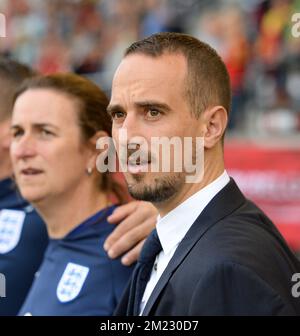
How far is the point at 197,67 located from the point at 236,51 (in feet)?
17.6

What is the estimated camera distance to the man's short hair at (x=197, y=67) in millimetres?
2061

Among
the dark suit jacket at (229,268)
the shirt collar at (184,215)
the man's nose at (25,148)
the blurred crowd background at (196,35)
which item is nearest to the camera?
the dark suit jacket at (229,268)

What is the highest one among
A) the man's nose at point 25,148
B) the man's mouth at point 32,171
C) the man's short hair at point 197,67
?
the man's short hair at point 197,67

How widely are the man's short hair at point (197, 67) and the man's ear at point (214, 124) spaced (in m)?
0.02

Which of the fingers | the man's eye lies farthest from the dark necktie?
the man's eye

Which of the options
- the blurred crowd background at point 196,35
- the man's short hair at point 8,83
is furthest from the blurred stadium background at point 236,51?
the man's short hair at point 8,83

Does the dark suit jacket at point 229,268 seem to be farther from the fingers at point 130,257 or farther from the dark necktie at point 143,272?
the fingers at point 130,257

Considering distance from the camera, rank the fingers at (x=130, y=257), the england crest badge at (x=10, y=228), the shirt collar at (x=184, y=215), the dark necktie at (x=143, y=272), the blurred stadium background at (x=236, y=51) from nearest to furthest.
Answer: the shirt collar at (x=184, y=215)
the dark necktie at (x=143, y=272)
the fingers at (x=130, y=257)
the england crest badge at (x=10, y=228)
the blurred stadium background at (x=236, y=51)

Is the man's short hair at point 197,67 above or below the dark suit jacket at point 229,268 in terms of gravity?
above

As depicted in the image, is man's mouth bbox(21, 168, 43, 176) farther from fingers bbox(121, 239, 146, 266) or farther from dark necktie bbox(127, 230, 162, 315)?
dark necktie bbox(127, 230, 162, 315)

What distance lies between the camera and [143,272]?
216cm

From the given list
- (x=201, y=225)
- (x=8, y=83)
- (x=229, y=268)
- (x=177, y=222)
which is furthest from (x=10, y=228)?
(x=229, y=268)
